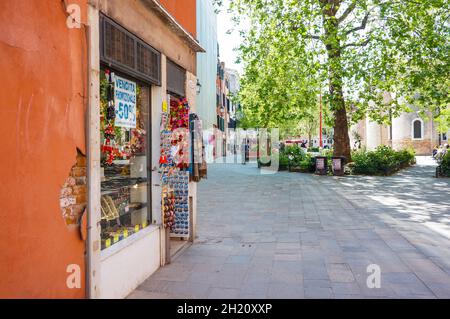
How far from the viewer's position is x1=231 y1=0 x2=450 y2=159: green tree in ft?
57.1

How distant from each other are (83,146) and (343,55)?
55.7 feet

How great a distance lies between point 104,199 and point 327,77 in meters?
15.5

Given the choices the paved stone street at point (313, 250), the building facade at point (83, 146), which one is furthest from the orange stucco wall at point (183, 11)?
the paved stone street at point (313, 250)

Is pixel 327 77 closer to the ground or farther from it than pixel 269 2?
closer to the ground

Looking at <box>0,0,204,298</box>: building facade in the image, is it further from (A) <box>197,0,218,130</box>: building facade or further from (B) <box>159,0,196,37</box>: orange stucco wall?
(A) <box>197,0,218,130</box>: building facade

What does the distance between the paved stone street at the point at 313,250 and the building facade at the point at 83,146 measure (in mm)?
746

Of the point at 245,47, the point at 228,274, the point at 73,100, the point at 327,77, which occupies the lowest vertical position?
the point at 228,274

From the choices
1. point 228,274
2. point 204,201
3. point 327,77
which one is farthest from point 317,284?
point 327,77

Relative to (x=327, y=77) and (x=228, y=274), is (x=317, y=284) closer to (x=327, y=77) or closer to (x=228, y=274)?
(x=228, y=274)

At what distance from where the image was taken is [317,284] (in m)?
4.86

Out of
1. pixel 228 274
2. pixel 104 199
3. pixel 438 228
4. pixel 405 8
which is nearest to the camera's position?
pixel 104 199

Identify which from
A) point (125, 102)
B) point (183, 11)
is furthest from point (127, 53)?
point (183, 11)

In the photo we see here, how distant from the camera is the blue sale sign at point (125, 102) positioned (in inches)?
193
